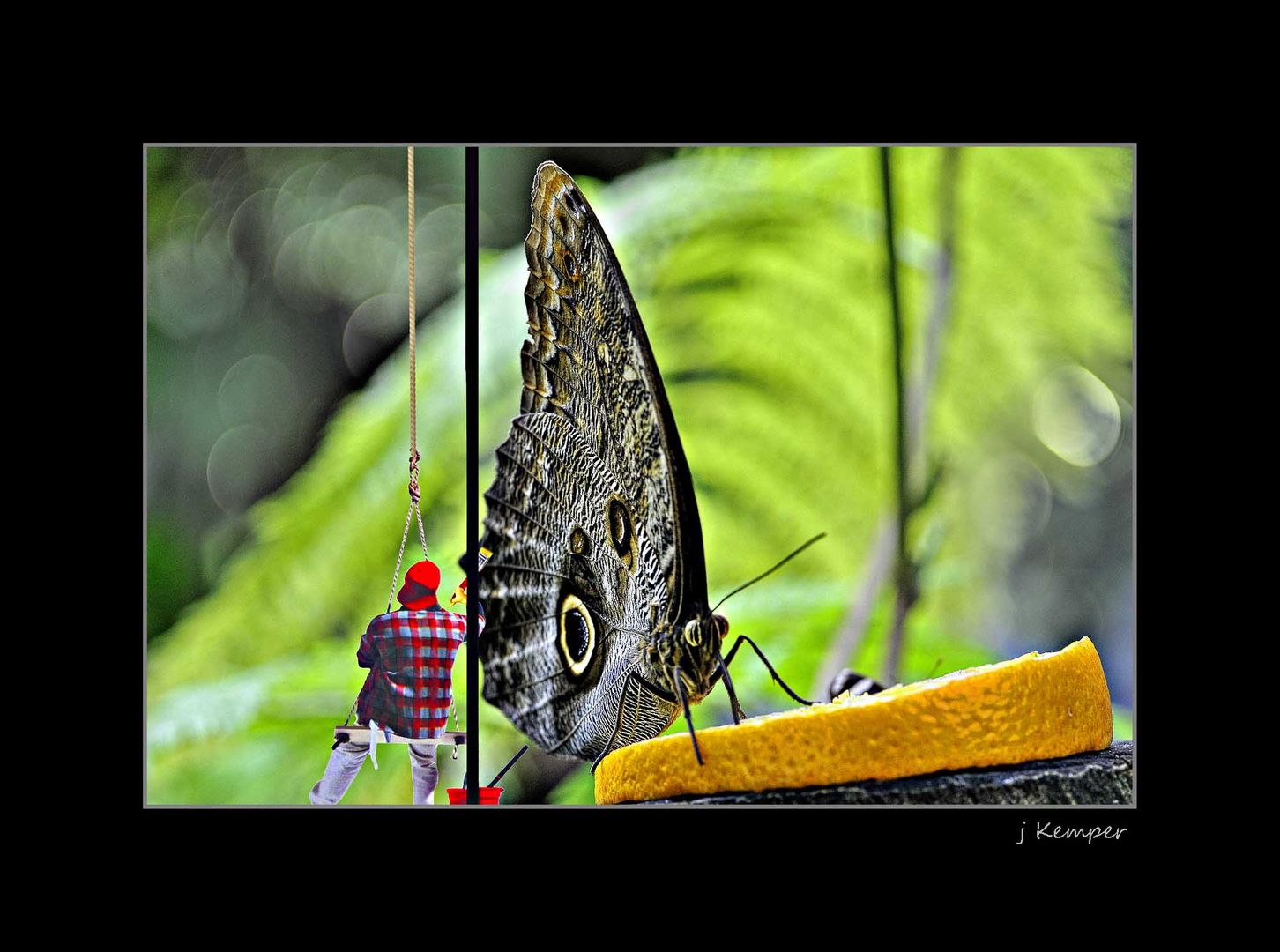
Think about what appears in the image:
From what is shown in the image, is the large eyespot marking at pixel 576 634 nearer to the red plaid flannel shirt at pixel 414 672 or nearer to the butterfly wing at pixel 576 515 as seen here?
the butterfly wing at pixel 576 515

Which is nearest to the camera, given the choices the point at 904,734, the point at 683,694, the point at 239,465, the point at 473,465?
the point at 904,734

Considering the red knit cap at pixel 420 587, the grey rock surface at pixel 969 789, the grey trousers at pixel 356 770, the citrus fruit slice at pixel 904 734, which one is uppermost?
the red knit cap at pixel 420 587

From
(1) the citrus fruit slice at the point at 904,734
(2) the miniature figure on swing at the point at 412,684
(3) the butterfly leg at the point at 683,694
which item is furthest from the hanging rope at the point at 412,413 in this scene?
(1) the citrus fruit slice at the point at 904,734

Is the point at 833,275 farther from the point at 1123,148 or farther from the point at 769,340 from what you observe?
the point at 1123,148

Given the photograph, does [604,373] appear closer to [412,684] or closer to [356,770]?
[412,684]

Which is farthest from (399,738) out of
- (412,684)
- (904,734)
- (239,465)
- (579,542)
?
(904,734)

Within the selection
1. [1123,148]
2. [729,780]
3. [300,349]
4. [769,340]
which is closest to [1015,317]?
[1123,148]
